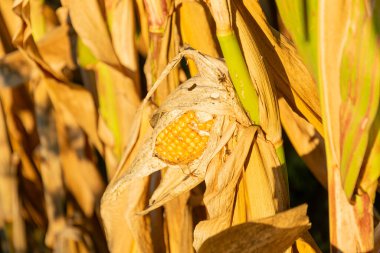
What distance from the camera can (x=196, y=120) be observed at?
0.84 meters

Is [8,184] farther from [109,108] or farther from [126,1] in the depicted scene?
[126,1]

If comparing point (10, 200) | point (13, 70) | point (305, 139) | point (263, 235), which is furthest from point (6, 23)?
point (263, 235)

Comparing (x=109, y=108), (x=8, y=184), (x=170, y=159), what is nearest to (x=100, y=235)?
(x=8, y=184)

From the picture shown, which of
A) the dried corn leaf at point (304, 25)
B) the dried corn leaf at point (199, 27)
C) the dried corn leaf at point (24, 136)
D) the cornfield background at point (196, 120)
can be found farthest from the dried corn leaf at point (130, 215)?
the dried corn leaf at point (24, 136)

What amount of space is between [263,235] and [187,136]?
17 centimetres

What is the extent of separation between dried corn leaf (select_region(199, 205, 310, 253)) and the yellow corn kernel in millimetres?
135

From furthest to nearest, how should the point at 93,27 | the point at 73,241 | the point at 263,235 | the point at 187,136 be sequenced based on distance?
1. the point at 73,241
2. the point at 93,27
3. the point at 187,136
4. the point at 263,235

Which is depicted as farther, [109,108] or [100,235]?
[100,235]

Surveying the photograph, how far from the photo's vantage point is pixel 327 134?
74 centimetres

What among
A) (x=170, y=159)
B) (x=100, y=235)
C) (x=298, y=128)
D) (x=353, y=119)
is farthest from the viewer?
(x=100, y=235)

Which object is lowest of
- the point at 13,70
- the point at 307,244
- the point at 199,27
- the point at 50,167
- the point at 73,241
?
the point at 73,241

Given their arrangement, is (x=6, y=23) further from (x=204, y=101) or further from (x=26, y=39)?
(x=204, y=101)

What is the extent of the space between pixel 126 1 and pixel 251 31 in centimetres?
34

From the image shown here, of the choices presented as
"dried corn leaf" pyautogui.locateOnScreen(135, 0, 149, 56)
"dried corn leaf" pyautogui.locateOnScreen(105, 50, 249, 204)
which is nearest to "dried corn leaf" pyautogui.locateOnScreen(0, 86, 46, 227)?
"dried corn leaf" pyautogui.locateOnScreen(135, 0, 149, 56)
